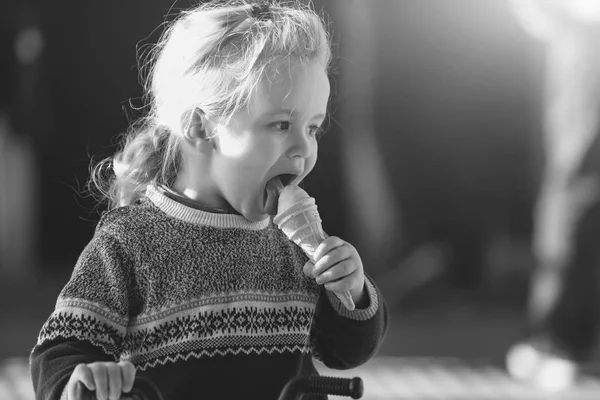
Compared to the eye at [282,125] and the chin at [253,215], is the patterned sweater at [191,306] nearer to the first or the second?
the chin at [253,215]

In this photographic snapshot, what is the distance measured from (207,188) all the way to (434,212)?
317 centimetres

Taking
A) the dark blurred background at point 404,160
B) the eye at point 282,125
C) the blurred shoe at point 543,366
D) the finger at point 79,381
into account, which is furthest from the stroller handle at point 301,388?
the dark blurred background at point 404,160

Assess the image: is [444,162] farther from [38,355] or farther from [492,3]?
[38,355]

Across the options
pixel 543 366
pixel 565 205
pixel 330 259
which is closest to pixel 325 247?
pixel 330 259

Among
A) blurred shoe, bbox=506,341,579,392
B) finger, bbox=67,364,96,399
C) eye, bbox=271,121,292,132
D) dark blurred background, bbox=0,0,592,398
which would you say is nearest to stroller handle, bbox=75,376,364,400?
finger, bbox=67,364,96,399

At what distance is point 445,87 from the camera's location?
4133 millimetres

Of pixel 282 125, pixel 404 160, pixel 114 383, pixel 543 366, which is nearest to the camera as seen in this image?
pixel 114 383

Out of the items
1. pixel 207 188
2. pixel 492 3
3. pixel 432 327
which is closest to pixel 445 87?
pixel 492 3

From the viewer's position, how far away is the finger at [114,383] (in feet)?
2.87

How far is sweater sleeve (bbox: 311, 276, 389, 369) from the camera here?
1.17 meters

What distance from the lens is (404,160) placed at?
4.19m

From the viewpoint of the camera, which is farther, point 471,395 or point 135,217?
point 471,395

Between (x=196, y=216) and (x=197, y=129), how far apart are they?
0.40 ft

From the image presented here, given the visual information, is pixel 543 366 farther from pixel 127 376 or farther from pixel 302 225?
pixel 127 376
